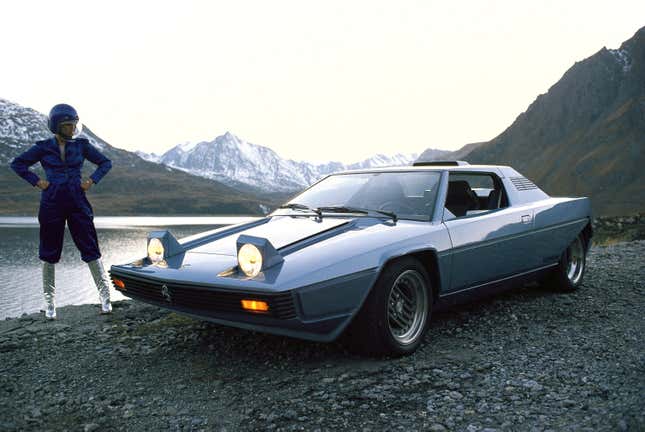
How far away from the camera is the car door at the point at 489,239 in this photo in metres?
4.12

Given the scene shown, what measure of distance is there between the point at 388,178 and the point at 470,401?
2.16 meters

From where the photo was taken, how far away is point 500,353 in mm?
3803

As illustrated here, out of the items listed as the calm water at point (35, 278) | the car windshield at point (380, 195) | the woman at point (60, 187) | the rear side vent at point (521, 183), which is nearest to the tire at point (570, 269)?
the rear side vent at point (521, 183)

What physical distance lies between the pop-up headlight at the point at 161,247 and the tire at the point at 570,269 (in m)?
3.96

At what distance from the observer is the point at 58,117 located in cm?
484

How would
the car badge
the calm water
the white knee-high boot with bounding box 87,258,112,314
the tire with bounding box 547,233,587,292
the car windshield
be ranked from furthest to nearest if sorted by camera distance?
the calm water → the tire with bounding box 547,233,587,292 → the white knee-high boot with bounding box 87,258,112,314 → the car windshield → the car badge

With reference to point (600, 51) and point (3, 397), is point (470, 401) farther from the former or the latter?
point (600, 51)

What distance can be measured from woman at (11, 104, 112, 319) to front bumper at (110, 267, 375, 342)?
195 centimetres

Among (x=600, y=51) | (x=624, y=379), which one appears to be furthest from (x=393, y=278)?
(x=600, y=51)

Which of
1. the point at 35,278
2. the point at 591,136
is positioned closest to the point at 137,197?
the point at 591,136

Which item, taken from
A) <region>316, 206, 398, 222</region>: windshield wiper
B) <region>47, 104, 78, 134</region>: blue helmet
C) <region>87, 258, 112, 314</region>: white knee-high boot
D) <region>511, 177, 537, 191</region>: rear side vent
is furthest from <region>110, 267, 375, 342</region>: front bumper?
<region>511, 177, 537, 191</region>: rear side vent

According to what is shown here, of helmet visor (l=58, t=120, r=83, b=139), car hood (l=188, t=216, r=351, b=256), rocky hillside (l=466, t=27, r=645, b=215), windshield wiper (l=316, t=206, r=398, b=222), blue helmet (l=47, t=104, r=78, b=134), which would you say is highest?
rocky hillside (l=466, t=27, r=645, b=215)

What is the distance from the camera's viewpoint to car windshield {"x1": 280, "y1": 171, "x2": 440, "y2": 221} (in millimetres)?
4254

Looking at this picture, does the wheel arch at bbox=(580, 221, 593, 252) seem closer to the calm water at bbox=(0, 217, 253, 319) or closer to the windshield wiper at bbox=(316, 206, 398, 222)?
the windshield wiper at bbox=(316, 206, 398, 222)
